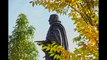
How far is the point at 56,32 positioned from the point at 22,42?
21.3ft

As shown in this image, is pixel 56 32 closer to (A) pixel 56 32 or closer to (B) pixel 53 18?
(A) pixel 56 32

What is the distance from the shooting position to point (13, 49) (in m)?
10.8

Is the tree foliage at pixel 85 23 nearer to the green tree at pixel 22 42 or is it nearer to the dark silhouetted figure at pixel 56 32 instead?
the dark silhouetted figure at pixel 56 32

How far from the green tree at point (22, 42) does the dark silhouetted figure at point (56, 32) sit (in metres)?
6.07

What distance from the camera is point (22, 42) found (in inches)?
431

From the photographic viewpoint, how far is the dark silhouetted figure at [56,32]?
14.8 ft

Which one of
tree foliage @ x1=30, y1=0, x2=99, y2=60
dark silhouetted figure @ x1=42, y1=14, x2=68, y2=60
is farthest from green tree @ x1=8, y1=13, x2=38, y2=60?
tree foliage @ x1=30, y1=0, x2=99, y2=60

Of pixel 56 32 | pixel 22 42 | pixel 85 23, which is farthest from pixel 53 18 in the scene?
pixel 22 42

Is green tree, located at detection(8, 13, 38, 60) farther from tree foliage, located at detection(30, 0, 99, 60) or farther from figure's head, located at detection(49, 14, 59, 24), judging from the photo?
tree foliage, located at detection(30, 0, 99, 60)

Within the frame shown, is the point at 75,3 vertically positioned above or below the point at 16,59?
A: above

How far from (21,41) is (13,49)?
42 centimetres

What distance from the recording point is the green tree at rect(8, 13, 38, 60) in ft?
35.2
